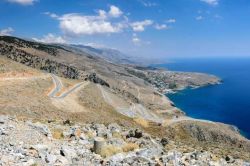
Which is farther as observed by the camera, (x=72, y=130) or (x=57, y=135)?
(x=72, y=130)

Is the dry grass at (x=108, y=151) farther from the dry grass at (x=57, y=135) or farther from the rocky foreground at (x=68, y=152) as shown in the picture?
the dry grass at (x=57, y=135)

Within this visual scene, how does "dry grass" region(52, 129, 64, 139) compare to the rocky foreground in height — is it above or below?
below

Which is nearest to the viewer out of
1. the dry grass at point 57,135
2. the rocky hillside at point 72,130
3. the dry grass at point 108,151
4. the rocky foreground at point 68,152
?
the rocky foreground at point 68,152

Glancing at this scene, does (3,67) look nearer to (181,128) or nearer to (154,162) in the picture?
(181,128)

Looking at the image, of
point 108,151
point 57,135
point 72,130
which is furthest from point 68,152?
point 72,130

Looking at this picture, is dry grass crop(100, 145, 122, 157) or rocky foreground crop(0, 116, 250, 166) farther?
dry grass crop(100, 145, 122, 157)

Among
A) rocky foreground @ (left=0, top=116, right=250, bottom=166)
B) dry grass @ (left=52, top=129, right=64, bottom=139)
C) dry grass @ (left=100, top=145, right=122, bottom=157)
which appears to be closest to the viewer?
rocky foreground @ (left=0, top=116, right=250, bottom=166)

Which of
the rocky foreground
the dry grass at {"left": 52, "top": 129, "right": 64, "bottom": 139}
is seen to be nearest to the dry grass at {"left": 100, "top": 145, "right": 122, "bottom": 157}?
the rocky foreground

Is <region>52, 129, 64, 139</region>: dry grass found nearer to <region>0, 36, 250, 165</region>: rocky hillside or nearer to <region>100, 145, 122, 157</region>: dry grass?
<region>0, 36, 250, 165</region>: rocky hillside

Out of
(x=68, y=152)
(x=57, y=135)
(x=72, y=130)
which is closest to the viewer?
(x=68, y=152)

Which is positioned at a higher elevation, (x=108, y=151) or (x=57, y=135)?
(x=108, y=151)

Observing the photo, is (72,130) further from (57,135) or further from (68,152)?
(68,152)

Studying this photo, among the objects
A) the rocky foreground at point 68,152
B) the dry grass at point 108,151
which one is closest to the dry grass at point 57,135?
the rocky foreground at point 68,152
